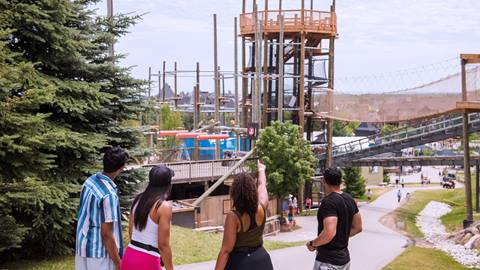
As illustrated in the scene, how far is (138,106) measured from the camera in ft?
42.4

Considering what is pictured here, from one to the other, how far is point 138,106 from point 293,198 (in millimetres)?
21647

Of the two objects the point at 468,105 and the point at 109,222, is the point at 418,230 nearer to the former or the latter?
the point at 468,105

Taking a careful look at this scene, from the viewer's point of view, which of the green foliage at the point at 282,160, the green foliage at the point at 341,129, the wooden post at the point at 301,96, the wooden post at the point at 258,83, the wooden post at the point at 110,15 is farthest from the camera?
the green foliage at the point at 341,129

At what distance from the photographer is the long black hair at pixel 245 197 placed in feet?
17.6

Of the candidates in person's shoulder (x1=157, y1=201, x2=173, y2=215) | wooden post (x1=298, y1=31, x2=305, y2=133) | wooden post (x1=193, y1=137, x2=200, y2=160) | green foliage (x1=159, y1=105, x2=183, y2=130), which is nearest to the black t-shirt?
person's shoulder (x1=157, y1=201, x2=173, y2=215)

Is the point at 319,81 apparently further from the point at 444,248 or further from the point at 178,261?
the point at 178,261

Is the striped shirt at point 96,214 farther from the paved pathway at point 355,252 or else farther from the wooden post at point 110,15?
the wooden post at point 110,15

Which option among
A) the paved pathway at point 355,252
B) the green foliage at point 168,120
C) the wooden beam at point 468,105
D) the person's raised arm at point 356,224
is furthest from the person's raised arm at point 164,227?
the green foliage at point 168,120

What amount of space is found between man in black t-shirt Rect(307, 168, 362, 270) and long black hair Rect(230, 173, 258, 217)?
89 cm

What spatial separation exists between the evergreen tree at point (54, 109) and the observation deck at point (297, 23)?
75.1 feet

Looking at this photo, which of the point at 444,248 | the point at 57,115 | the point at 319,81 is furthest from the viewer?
the point at 319,81

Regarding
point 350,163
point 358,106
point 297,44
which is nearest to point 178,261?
point 358,106

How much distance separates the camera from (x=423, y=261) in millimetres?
15828

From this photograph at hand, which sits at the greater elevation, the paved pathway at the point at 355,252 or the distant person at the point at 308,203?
the paved pathway at the point at 355,252
